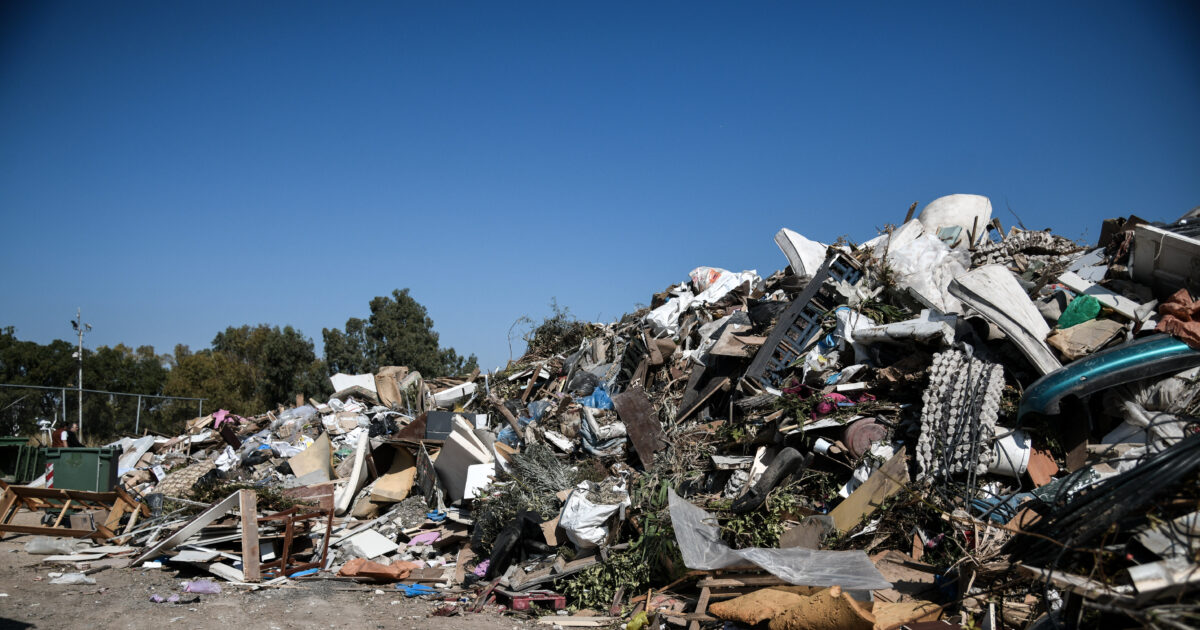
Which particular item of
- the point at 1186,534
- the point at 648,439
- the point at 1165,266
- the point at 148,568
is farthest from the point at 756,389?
the point at 148,568

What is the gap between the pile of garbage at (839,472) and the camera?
3.80 m

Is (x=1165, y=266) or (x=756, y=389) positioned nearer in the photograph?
(x=1165, y=266)

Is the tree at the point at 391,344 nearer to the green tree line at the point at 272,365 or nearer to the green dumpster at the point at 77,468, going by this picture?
the green tree line at the point at 272,365

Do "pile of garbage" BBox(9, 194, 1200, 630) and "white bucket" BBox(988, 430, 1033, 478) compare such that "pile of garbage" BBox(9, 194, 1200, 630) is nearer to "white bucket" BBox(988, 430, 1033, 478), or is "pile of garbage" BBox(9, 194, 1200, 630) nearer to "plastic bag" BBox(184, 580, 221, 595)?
"white bucket" BBox(988, 430, 1033, 478)

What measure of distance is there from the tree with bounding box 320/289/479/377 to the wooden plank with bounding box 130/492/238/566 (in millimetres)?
18935

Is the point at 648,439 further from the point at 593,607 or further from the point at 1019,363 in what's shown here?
the point at 1019,363

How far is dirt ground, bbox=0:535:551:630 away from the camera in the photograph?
5.14 meters

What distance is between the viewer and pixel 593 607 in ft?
18.1

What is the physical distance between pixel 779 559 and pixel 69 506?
9.11 metres

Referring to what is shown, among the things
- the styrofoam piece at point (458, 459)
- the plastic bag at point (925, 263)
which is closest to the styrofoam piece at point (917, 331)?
the plastic bag at point (925, 263)

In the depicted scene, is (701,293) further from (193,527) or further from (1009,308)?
(193,527)

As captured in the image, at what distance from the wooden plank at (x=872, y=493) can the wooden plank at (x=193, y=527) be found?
6.01 m

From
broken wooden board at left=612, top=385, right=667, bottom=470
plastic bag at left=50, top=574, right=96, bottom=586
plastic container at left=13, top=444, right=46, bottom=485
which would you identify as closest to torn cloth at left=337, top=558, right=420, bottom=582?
plastic bag at left=50, top=574, right=96, bottom=586

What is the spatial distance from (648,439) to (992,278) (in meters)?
3.68
